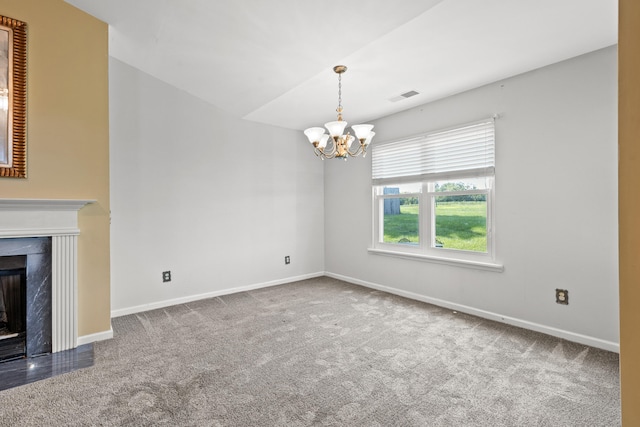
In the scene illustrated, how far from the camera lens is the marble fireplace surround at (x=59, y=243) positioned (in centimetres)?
245

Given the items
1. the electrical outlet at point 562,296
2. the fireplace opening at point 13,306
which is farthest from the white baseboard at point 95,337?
the electrical outlet at point 562,296

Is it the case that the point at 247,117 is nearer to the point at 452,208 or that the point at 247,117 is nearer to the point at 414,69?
the point at 414,69

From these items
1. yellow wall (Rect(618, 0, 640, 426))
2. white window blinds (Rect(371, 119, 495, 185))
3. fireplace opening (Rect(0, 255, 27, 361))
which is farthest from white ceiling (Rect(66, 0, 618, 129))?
fireplace opening (Rect(0, 255, 27, 361))

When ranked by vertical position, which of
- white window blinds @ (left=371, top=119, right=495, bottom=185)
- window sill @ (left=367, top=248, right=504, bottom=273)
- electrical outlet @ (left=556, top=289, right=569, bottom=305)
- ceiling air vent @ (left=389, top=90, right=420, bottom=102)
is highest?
ceiling air vent @ (left=389, top=90, right=420, bottom=102)

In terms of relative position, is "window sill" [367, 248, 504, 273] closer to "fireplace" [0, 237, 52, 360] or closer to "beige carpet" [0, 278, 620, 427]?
"beige carpet" [0, 278, 620, 427]

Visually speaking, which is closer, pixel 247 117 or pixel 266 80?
pixel 266 80

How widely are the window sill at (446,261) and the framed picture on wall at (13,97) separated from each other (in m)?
3.87

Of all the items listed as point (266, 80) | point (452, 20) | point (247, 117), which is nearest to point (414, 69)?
point (452, 20)

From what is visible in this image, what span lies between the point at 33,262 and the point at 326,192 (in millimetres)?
3780

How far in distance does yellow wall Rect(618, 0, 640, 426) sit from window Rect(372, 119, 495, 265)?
2.73 metres

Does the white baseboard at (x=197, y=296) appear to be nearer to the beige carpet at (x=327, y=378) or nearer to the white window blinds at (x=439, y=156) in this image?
the beige carpet at (x=327, y=378)

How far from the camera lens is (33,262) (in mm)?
2523

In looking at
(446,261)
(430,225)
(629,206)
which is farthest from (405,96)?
(629,206)

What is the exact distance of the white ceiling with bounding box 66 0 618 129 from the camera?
2.17 m
